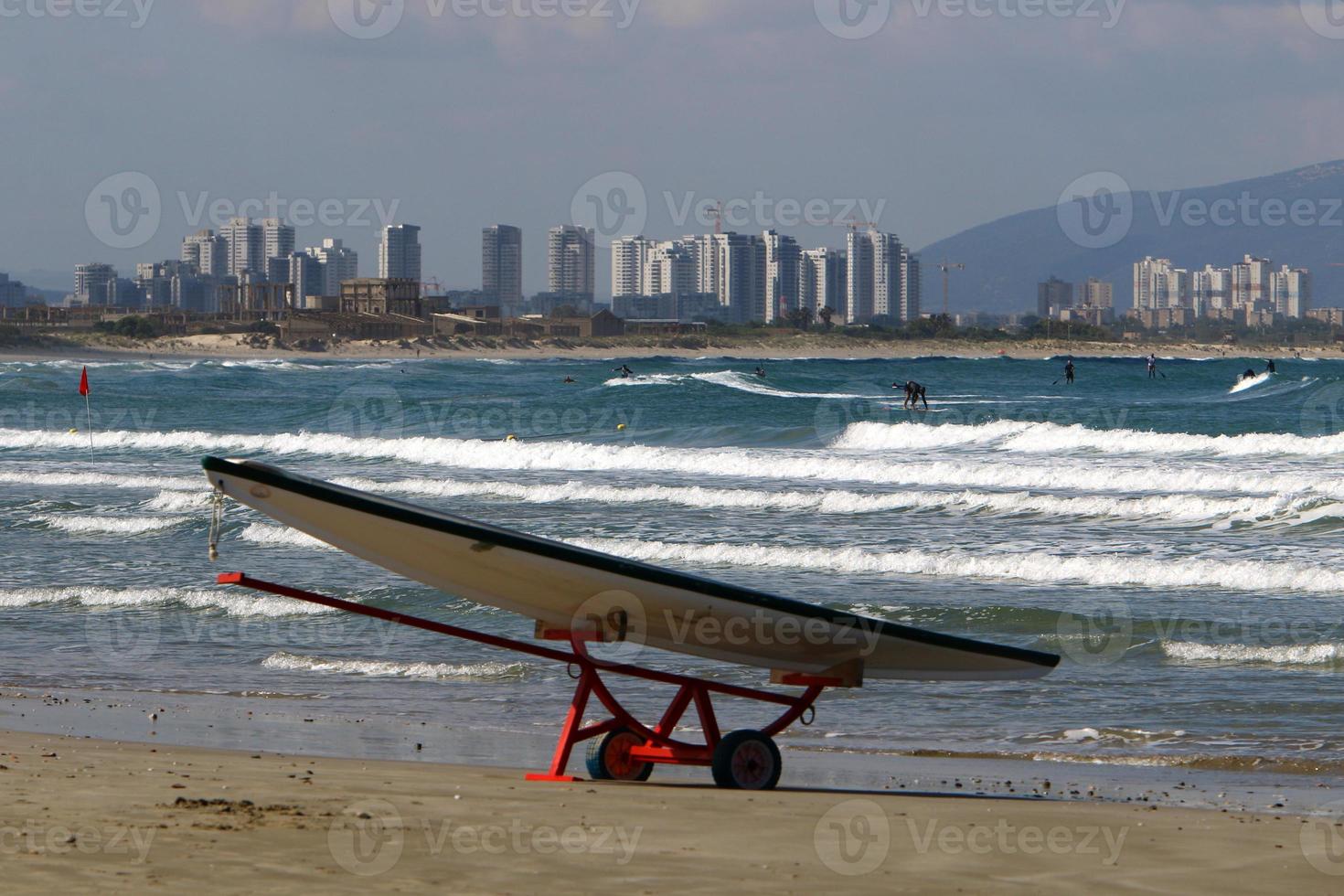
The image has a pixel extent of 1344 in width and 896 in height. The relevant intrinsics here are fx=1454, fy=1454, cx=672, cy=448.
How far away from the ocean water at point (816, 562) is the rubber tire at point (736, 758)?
156cm

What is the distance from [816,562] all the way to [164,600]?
7.09 m

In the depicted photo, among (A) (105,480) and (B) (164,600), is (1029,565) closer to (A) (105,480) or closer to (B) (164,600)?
(B) (164,600)

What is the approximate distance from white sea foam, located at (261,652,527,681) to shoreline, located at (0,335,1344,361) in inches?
4468

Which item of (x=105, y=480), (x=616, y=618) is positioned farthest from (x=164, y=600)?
(x=105, y=480)

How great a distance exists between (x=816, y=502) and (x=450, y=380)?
6051cm

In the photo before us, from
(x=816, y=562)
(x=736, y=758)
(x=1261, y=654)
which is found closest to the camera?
(x=736, y=758)

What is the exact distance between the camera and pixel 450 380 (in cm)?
8088

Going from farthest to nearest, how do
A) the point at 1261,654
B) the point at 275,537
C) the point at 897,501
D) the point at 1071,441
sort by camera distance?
the point at 1071,441, the point at 897,501, the point at 275,537, the point at 1261,654

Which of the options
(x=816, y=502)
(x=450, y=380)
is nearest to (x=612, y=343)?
(x=450, y=380)

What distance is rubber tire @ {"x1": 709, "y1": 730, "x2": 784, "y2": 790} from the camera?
7.45m

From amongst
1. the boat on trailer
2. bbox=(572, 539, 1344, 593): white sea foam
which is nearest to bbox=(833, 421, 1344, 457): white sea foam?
bbox=(572, 539, 1344, 593): white sea foam

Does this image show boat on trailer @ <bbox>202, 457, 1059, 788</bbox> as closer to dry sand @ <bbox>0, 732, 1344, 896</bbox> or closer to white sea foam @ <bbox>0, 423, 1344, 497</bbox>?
dry sand @ <bbox>0, 732, 1344, 896</bbox>

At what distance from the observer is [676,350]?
146 meters

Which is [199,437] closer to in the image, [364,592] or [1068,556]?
[364,592]
